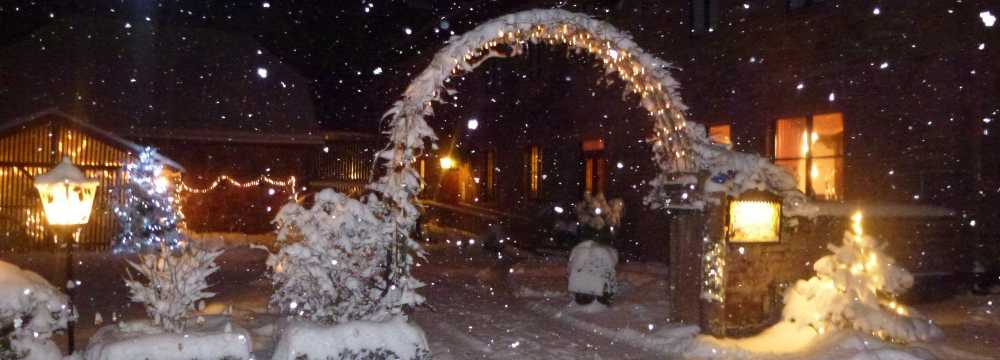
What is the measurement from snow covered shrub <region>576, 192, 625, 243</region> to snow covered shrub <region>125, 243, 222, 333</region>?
8.56 meters

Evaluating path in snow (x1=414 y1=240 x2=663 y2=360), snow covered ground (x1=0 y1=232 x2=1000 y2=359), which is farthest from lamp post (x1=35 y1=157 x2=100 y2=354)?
path in snow (x1=414 y1=240 x2=663 y2=360)

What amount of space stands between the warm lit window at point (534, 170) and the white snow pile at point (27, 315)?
56.1 ft

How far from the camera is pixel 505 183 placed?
26.0 metres

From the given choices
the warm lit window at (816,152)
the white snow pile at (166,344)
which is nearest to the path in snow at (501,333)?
the white snow pile at (166,344)

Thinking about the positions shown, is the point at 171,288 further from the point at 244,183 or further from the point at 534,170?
the point at 244,183

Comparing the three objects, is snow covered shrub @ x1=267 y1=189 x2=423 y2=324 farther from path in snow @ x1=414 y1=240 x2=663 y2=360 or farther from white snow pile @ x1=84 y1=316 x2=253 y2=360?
path in snow @ x1=414 y1=240 x2=663 y2=360

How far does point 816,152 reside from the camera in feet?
50.3

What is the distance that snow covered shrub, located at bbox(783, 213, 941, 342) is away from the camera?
9.68m

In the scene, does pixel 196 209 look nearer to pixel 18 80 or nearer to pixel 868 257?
pixel 18 80

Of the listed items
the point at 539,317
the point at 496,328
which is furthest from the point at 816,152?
the point at 496,328

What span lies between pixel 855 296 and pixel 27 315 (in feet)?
28.7

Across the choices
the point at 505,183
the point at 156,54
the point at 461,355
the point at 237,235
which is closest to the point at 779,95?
the point at 461,355

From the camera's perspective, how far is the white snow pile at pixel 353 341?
755cm

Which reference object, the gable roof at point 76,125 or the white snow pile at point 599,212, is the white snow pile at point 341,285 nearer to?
the white snow pile at point 599,212
